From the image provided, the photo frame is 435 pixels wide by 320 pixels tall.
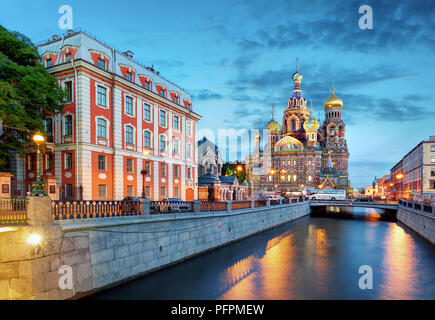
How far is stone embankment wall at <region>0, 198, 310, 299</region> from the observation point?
33.9 ft

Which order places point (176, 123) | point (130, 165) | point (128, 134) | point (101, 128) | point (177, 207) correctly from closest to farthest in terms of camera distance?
point (177, 207) → point (101, 128) → point (128, 134) → point (130, 165) → point (176, 123)

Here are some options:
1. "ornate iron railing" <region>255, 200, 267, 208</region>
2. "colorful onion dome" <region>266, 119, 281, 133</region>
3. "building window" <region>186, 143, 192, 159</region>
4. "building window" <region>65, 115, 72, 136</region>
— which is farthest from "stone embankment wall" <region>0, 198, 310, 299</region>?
"colorful onion dome" <region>266, 119, 281, 133</region>

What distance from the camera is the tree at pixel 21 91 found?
62.3ft

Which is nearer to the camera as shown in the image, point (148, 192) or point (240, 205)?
point (240, 205)

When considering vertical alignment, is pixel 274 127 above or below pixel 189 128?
above

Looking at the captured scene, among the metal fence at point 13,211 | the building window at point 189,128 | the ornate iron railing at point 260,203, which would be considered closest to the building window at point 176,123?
the building window at point 189,128

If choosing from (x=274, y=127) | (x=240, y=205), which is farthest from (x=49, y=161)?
(x=274, y=127)

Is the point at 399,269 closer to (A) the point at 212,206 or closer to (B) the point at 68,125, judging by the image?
(A) the point at 212,206

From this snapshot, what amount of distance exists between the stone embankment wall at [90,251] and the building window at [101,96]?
1368 cm

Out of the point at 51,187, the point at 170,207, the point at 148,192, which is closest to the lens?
the point at 170,207

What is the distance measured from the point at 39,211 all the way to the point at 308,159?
8924 cm

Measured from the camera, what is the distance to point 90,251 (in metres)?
12.9
